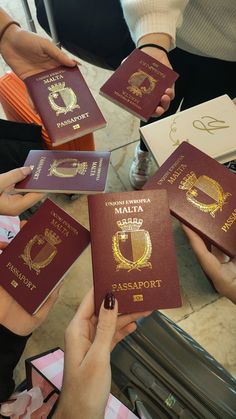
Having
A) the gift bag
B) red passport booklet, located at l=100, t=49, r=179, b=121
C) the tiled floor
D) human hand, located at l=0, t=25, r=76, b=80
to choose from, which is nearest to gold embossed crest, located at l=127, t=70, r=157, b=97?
red passport booklet, located at l=100, t=49, r=179, b=121

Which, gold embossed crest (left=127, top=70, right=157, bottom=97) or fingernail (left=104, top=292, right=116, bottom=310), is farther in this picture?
gold embossed crest (left=127, top=70, right=157, bottom=97)

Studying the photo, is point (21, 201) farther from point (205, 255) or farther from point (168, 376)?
point (168, 376)

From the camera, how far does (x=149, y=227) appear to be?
0.87 m

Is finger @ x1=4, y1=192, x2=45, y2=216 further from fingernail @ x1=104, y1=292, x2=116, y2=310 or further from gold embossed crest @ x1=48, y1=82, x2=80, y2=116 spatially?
fingernail @ x1=104, y1=292, x2=116, y2=310

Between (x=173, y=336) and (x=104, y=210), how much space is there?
54 cm

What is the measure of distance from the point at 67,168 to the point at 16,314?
0.44 metres

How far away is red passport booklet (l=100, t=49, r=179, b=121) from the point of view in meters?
1.09

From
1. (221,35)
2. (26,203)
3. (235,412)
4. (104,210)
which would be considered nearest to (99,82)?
(221,35)

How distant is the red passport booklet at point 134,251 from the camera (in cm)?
82

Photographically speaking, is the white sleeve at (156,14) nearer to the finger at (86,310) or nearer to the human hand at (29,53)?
the human hand at (29,53)

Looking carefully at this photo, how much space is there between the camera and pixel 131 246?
0.85m

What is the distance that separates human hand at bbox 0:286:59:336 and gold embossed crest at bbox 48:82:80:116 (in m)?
0.56

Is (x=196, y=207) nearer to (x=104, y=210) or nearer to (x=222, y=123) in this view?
(x=104, y=210)

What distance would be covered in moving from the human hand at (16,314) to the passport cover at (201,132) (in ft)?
1.74
